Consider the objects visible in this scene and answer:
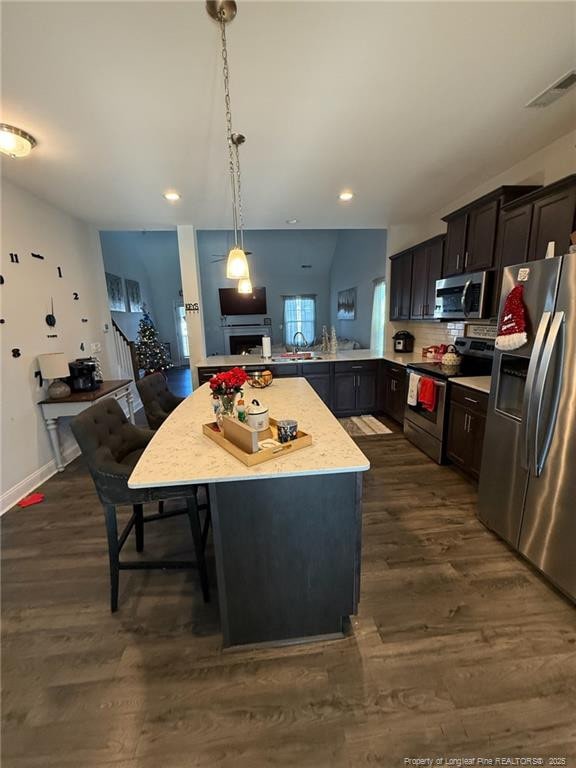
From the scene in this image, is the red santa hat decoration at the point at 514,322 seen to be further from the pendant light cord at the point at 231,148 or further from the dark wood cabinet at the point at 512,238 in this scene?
the pendant light cord at the point at 231,148

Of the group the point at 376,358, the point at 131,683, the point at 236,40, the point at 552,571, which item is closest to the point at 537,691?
the point at 552,571

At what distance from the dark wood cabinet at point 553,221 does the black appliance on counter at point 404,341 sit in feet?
7.65

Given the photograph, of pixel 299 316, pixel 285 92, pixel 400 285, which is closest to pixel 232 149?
pixel 285 92

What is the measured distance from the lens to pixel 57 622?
1.60m

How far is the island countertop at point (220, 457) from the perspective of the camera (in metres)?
1.23

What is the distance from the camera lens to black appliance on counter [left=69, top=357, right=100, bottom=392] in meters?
3.24

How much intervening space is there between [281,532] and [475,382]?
7.33 ft

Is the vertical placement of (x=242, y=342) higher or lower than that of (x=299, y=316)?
lower

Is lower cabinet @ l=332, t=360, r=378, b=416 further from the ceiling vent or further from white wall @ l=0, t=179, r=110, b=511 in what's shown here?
white wall @ l=0, t=179, r=110, b=511

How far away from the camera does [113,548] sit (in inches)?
62.8

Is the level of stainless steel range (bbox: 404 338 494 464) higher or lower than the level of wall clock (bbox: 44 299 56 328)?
lower

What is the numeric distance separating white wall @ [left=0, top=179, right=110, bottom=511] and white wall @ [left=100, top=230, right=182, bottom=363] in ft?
10.4

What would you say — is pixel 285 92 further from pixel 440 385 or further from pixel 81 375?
pixel 81 375

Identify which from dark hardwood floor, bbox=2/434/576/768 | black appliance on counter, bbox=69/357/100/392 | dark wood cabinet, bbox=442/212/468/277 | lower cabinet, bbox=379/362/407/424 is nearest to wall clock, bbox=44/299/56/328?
black appliance on counter, bbox=69/357/100/392
